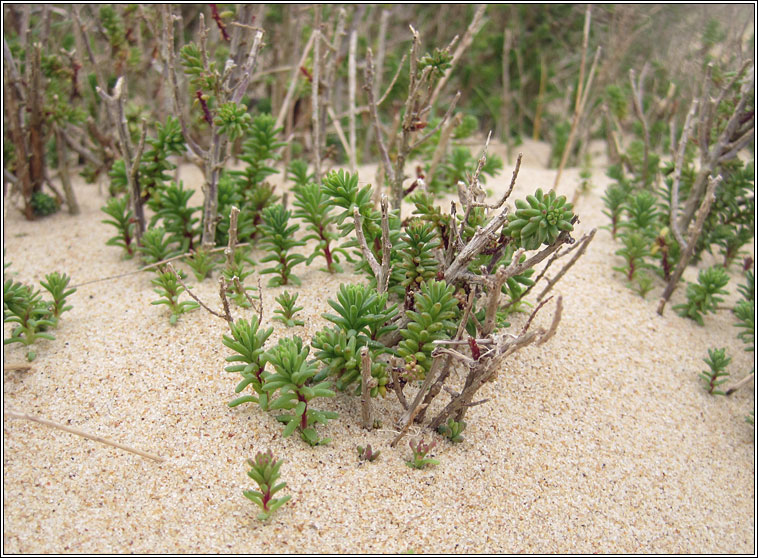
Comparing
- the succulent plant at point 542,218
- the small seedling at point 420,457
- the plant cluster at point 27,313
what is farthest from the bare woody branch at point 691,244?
the plant cluster at point 27,313

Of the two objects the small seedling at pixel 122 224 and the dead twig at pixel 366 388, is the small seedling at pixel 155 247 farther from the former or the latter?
the dead twig at pixel 366 388

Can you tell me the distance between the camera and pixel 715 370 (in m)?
2.67

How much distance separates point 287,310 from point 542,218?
103cm

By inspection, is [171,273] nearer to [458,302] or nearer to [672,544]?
[458,302]

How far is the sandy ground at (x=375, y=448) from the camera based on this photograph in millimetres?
1881

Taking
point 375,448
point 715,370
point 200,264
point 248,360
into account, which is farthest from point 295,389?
point 715,370

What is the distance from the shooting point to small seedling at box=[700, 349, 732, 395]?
2643mm

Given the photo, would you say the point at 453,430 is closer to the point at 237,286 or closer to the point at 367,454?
the point at 367,454

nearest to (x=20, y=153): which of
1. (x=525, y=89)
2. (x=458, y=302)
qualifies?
(x=458, y=302)

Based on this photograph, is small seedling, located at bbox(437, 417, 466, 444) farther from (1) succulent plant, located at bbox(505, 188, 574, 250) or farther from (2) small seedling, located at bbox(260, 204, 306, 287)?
(2) small seedling, located at bbox(260, 204, 306, 287)

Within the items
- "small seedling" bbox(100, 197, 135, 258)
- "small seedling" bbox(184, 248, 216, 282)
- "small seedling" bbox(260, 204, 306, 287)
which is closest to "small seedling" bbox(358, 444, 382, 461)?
"small seedling" bbox(260, 204, 306, 287)

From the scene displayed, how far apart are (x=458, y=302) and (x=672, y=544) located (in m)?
1.06

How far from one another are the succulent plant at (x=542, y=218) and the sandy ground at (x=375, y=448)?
669 mm

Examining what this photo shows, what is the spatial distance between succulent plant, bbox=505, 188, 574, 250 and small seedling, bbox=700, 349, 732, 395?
1.07 meters
